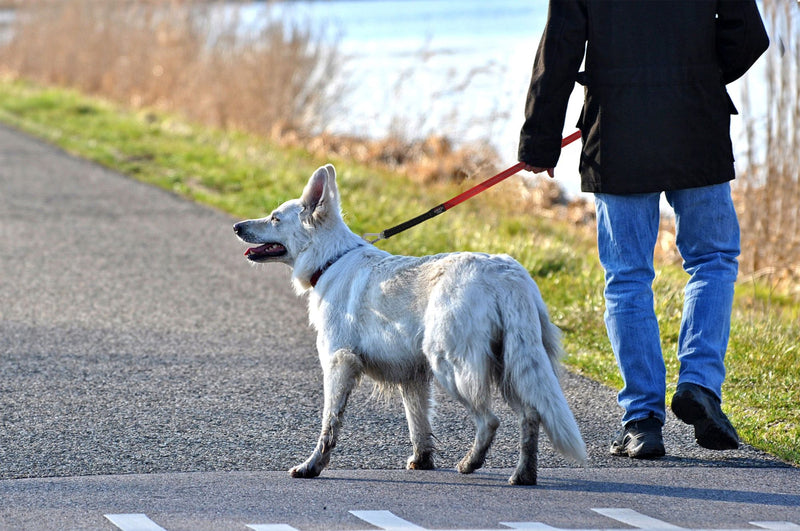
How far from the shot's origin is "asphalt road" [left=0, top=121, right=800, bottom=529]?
15.4 feet

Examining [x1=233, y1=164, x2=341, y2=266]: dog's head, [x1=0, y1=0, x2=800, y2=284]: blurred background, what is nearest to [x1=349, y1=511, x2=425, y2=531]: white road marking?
[x1=233, y1=164, x2=341, y2=266]: dog's head

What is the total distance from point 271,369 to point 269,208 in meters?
4.76

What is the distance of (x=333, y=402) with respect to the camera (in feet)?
15.8

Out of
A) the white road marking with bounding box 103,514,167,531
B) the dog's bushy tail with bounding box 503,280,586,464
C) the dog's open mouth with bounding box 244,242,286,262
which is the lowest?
the white road marking with bounding box 103,514,167,531

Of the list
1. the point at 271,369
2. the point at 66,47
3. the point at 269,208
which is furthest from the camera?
the point at 66,47

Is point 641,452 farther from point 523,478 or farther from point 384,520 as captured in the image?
point 384,520

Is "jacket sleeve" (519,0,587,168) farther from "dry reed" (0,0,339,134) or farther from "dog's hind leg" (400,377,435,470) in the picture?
"dry reed" (0,0,339,134)

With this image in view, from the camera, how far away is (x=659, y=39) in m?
4.91

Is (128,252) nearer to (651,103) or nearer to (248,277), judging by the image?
(248,277)

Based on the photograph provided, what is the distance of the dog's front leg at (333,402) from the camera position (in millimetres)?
4711

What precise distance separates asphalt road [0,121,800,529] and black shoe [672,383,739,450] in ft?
0.40

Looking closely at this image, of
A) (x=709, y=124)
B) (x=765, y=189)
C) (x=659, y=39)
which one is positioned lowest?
(x=765, y=189)

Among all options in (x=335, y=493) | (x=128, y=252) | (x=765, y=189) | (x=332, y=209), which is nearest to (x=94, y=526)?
(x=335, y=493)

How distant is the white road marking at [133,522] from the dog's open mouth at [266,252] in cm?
150
